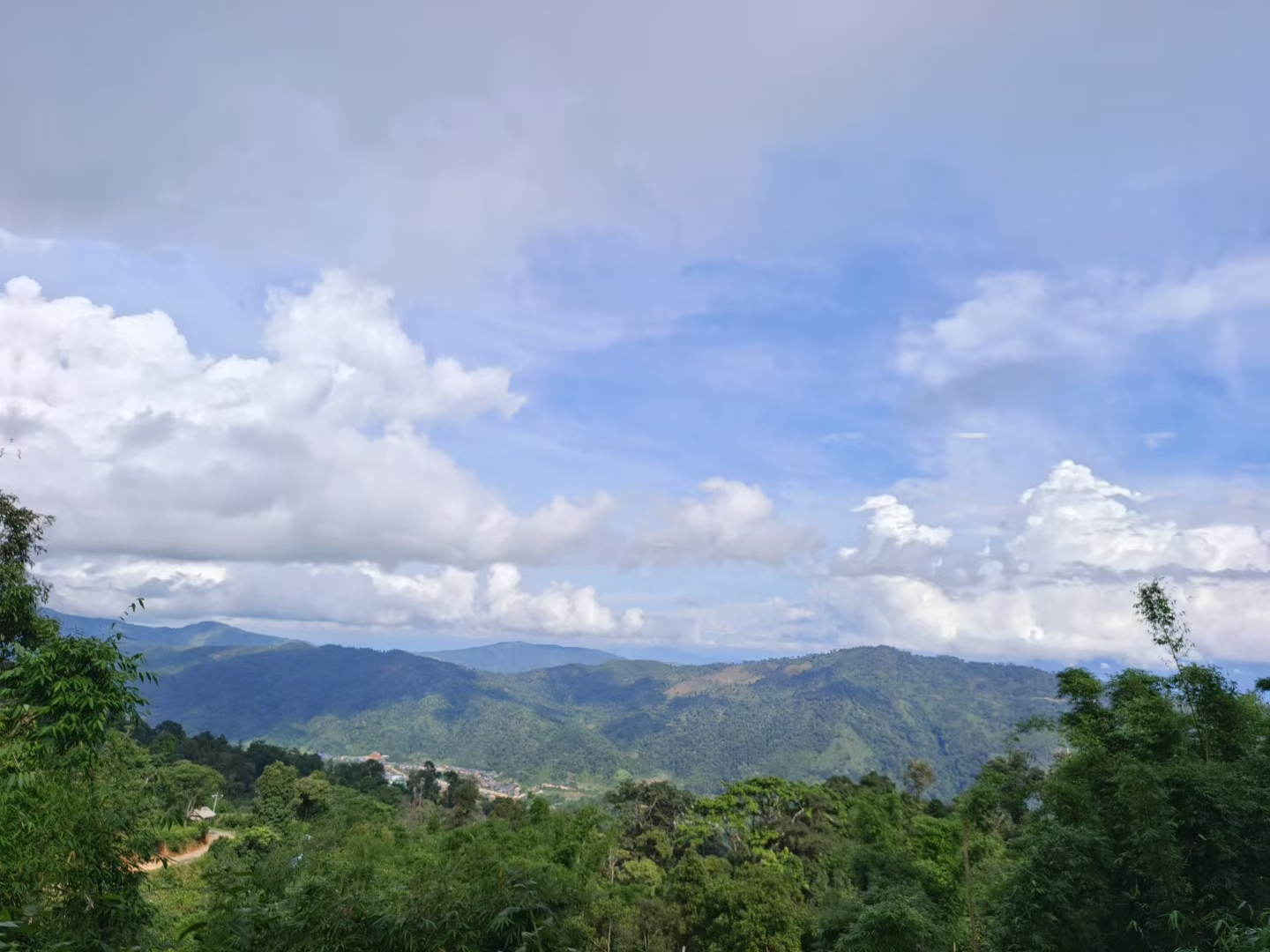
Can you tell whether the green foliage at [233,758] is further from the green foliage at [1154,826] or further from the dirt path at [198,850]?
the green foliage at [1154,826]

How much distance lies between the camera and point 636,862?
32.8m

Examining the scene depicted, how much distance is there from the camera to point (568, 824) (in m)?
31.2

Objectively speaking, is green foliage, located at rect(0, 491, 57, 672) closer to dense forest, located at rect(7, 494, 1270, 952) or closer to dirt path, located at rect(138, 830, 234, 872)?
dense forest, located at rect(7, 494, 1270, 952)

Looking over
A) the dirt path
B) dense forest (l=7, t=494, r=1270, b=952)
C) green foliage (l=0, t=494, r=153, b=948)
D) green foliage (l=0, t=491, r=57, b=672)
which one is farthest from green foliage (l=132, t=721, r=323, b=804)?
green foliage (l=0, t=494, r=153, b=948)

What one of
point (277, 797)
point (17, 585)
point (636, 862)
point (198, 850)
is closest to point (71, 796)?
point (17, 585)

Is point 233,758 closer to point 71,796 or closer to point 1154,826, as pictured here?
point 71,796

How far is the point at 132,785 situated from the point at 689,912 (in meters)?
19.4

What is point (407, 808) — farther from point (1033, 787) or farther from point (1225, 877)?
point (1225, 877)

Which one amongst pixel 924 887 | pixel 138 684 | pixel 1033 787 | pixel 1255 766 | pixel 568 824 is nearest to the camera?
pixel 138 684

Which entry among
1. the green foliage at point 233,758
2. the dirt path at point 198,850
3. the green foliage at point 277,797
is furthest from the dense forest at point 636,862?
the green foliage at point 233,758

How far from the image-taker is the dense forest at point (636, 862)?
6.71 meters

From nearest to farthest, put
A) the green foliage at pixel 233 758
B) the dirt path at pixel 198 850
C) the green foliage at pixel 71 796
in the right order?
the green foliage at pixel 71 796 < the dirt path at pixel 198 850 < the green foliage at pixel 233 758

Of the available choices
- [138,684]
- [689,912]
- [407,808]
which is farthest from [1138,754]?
[407,808]

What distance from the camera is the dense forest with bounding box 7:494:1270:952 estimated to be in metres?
6.71
